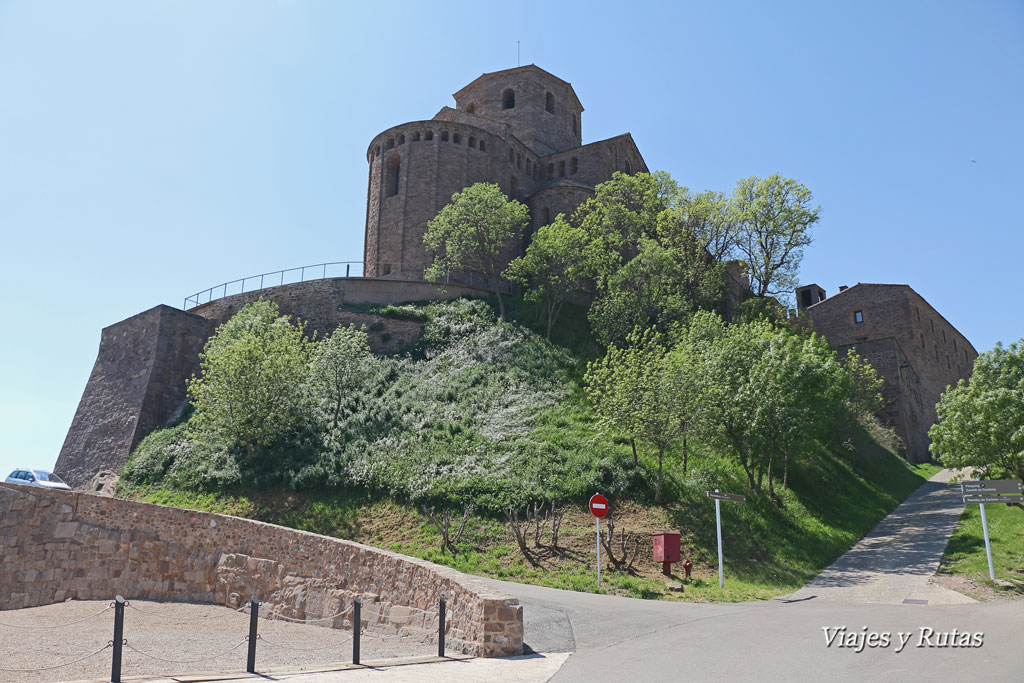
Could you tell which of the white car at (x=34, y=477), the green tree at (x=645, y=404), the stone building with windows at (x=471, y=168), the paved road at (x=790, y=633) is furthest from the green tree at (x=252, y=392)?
the paved road at (x=790, y=633)

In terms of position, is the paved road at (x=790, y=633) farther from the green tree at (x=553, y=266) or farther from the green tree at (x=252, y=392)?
the green tree at (x=553, y=266)

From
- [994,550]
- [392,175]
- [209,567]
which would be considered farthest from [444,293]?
[994,550]

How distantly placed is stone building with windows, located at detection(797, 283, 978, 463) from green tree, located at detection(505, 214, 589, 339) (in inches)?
775

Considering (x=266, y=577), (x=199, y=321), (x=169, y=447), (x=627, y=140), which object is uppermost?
(x=627, y=140)

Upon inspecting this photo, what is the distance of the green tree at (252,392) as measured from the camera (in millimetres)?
25094

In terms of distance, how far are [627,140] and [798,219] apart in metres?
15.0

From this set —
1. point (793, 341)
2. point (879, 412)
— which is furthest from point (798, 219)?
point (879, 412)

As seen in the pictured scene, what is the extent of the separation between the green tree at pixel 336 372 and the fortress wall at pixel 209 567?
9862mm

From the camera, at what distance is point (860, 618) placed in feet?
35.6

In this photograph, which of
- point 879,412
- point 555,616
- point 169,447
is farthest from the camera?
point 879,412

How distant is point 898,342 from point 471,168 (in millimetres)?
28727

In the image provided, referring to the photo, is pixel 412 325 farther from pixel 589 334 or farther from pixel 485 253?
pixel 589 334

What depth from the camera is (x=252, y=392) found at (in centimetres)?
2522

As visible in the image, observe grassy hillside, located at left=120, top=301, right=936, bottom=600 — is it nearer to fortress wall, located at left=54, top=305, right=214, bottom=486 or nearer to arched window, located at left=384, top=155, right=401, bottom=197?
fortress wall, located at left=54, top=305, right=214, bottom=486
